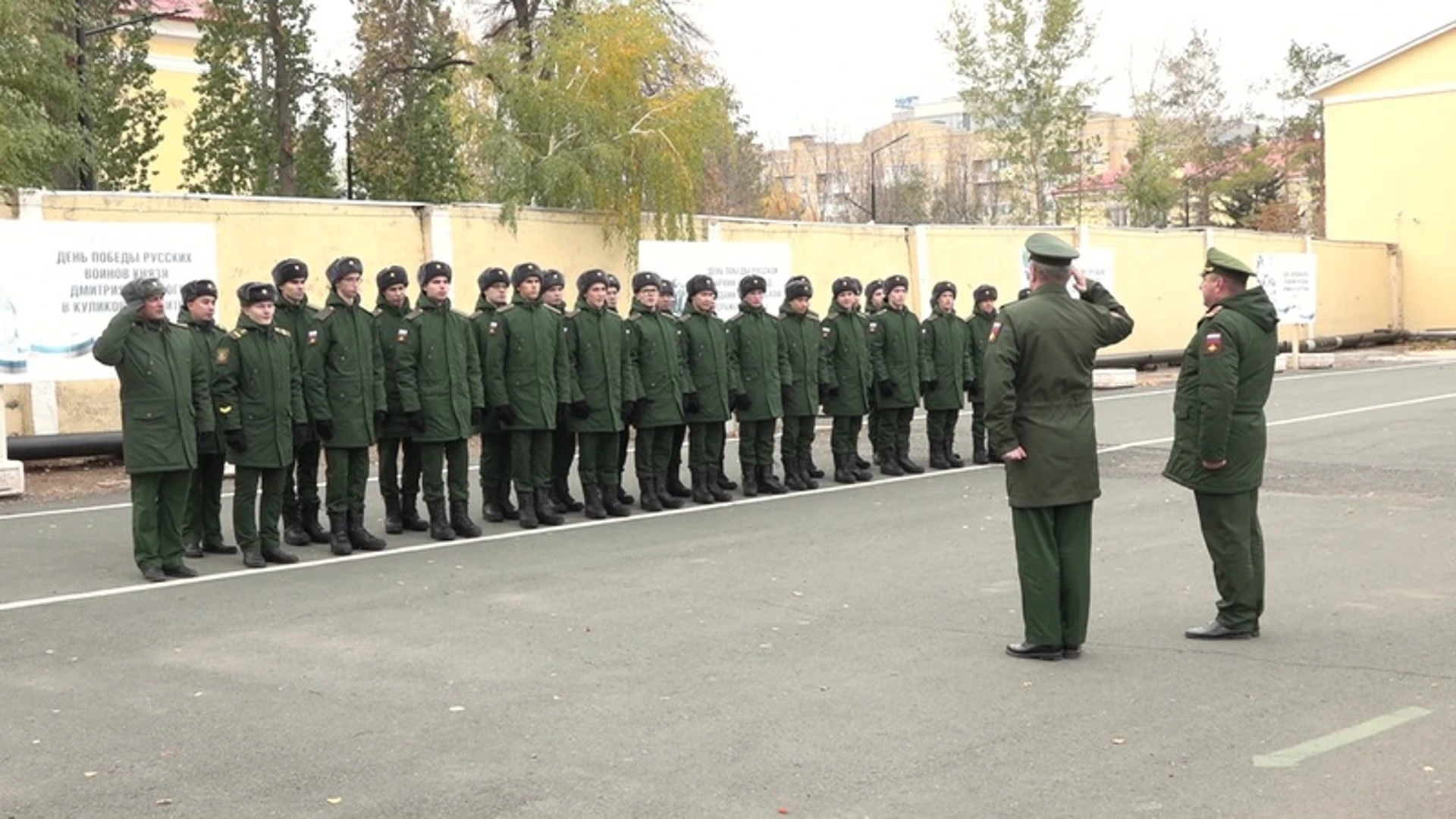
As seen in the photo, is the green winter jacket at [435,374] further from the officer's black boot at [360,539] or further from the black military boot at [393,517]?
the officer's black boot at [360,539]

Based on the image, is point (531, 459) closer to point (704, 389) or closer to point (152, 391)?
point (704, 389)

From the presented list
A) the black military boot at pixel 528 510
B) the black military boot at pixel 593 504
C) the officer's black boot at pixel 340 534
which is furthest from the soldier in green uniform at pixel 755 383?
the officer's black boot at pixel 340 534

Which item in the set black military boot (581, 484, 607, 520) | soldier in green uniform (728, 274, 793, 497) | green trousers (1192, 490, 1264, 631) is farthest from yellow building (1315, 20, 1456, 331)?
green trousers (1192, 490, 1264, 631)

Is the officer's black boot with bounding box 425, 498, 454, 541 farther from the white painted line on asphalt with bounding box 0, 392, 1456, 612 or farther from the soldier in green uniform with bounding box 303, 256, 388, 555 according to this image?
the soldier in green uniform with bounding box 303, 256, 388, 555

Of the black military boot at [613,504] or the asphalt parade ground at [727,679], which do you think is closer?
the asphalt parade ground at [727,679]

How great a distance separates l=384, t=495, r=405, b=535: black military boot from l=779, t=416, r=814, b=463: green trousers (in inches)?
148

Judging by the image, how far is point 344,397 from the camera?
37.9ft

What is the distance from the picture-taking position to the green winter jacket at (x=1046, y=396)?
7.84 meters

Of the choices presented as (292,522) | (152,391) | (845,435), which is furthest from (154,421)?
(845,435)

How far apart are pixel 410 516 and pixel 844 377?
4.62 meters

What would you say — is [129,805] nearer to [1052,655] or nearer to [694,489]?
[1052,655]

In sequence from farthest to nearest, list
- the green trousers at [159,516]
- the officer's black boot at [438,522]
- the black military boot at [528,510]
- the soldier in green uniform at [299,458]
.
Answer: the black military boot at [528,510] < the officer's black boot at [438,522] < the soldier in green uniform at [299,458] < the green trousers at [159,516]

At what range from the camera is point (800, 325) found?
14875mm

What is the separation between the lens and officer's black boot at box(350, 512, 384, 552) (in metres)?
11.4
